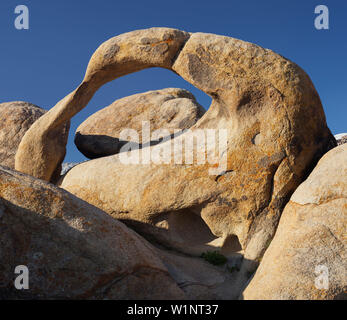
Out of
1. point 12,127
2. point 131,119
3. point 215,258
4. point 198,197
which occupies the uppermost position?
point 12,127

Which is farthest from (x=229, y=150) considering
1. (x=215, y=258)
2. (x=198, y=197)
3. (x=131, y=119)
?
(x=131, y=119)

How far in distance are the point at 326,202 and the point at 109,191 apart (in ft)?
16.3

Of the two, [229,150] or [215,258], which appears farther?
[229,150]

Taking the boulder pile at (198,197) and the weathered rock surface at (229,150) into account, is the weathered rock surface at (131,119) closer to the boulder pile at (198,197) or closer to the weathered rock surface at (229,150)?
the boulder pile at (198,197)

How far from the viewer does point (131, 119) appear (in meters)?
14.5

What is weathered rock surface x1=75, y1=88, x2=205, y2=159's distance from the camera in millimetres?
13562

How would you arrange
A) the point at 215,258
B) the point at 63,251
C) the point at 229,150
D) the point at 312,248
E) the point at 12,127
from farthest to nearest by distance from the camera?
the point at 12,127 < the point at 229,150 < the point at 215,258 < the point at 312,248 < the point at 63,251

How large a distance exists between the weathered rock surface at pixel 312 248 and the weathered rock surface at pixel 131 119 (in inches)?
282

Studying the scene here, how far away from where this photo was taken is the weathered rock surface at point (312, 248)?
528 centimetres

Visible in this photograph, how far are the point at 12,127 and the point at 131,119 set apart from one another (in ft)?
15.0

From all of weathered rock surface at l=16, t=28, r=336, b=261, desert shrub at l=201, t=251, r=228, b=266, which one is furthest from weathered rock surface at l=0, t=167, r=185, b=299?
weathered rock surface at l=16, t=28, r=336, b=261

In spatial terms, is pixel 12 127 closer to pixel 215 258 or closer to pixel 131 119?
pixel 131 119
